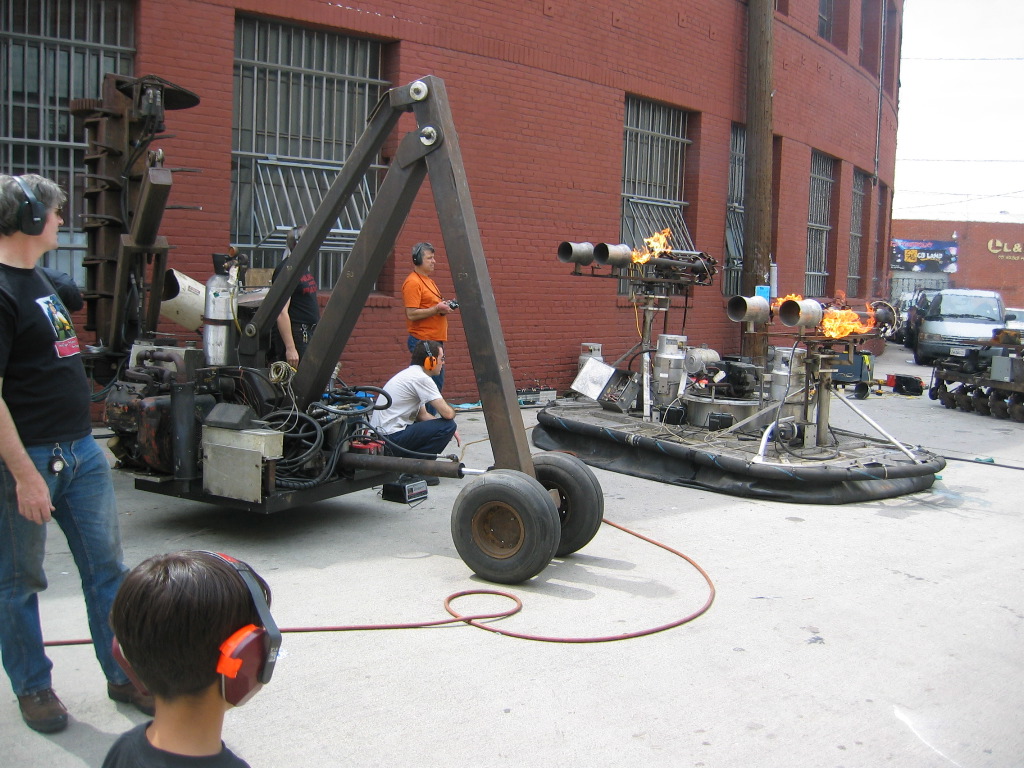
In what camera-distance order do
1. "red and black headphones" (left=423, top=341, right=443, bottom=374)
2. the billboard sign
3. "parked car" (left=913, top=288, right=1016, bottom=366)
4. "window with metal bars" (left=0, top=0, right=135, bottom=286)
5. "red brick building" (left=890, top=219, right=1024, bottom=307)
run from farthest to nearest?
the billboard sign < "red brick building" (left=890, top=219, right=1024, bottom=307) < "parked car" (left=913, top=288, right=1016, bottom=366) < "window with metal bars" (left=0, top=0, right=135, bottom=286) < "red and black headphones" (left=423, top=341, right=443, bottom=374)

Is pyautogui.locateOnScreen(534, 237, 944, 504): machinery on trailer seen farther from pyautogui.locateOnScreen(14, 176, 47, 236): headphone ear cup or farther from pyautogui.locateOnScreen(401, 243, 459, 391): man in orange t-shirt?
pyautogui.locateOnScreen(14, 176, 47, 236): headphone ear cup

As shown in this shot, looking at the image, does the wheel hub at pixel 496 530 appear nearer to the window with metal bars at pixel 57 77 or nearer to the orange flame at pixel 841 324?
the orange flame at pixel 841 324

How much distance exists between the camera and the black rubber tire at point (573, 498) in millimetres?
5391

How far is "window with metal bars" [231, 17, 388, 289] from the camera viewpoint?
9469 millimetres

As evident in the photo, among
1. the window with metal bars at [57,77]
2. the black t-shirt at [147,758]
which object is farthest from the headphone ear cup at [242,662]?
the window with metal bars at [57,77]

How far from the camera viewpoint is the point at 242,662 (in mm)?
1570

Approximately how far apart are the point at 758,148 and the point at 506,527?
11603 mm

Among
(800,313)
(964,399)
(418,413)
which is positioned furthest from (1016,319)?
(418,413)

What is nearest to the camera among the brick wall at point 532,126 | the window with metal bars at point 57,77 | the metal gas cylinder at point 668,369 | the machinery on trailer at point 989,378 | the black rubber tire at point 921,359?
the window with metal bars at point 57,77

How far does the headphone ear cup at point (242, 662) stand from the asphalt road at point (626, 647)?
1736mm

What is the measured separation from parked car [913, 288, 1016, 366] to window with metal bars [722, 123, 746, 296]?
7700 millimetres

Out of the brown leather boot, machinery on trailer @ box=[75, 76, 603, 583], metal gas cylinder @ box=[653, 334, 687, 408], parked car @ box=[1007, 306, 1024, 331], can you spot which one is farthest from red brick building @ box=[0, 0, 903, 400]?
parked car @ box=[1007, 306, 1024, 331]

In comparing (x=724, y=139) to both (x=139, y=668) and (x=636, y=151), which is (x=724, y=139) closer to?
(x=636, y=151)

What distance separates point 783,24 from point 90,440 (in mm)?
15923
